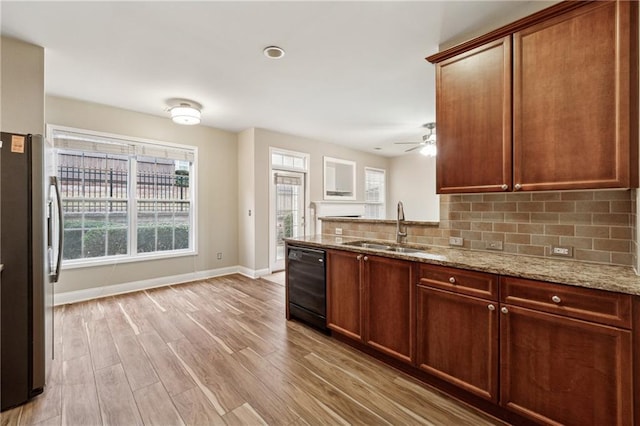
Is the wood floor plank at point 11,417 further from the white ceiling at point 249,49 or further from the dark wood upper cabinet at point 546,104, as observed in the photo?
the dark wood upper cabinet at point 546,104

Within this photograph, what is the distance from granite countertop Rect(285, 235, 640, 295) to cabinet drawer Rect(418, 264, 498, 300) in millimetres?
43

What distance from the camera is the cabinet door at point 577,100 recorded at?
1.54 meters

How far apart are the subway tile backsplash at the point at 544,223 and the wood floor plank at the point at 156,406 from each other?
224 cm

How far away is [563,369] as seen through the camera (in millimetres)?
1457

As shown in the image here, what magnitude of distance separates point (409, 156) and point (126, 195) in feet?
21.4

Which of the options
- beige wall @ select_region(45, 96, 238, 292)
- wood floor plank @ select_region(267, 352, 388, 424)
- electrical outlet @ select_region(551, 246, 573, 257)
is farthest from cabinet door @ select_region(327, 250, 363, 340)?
beige wall @ select_region(45, 96, 238, 292)

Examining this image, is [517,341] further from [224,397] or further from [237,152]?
[237,152]

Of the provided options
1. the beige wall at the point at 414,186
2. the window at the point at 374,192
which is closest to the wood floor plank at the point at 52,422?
the window at the point at 374,192

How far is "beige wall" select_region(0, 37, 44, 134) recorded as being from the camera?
7.89 feet

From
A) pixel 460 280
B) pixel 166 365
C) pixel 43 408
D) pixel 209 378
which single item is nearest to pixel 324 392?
pixel 209 378

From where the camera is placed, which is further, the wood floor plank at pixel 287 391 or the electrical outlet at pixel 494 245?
the electrical outlet at pixel 494 245

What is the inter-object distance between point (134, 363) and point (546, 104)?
3.54 meters

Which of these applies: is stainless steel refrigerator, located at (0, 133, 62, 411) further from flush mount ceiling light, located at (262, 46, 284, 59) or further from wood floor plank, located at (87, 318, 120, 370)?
flush mount ceiling light, located at (262, 46, 284, 59)

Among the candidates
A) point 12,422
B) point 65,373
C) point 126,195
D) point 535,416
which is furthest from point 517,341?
point 126,195
